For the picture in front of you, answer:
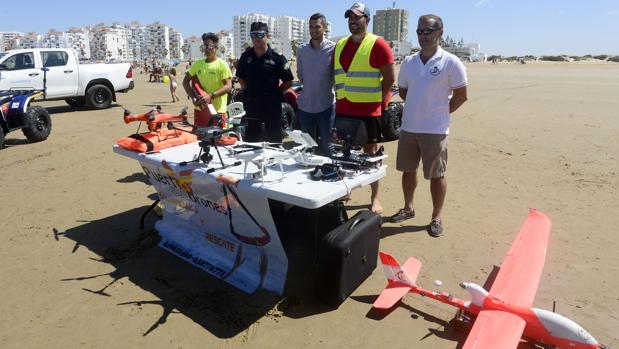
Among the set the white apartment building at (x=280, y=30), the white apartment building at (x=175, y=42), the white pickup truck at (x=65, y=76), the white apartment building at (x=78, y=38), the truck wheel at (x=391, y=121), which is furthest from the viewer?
the white apartment building at (x=175, y=42)

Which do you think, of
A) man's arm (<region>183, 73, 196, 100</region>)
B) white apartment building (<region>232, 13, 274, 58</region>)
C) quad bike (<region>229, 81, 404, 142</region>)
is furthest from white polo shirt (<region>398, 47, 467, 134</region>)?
white apartment building (<region>232, 13, 274, 58</region>)

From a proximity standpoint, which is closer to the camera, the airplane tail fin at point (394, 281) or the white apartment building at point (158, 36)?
the airplane tail fin at point (394, 281)

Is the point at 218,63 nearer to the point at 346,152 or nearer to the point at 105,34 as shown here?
the point at 346,152

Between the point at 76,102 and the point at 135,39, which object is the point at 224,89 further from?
the point at 135,39

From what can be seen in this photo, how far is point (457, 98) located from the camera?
3691 mm

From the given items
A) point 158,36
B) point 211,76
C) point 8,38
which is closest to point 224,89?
point 211,76

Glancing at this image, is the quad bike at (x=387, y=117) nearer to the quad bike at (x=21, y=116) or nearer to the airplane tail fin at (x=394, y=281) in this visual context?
the quad bike at (x=21, y=116)

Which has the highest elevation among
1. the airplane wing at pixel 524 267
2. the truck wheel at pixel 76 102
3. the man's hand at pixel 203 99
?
the man's hand at pixel 203 99

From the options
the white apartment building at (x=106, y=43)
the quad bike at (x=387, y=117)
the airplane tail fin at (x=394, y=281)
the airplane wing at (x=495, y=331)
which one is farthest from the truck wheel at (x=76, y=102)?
the white apartment building at (x=106, y=43)

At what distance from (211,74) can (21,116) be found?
5.45 m

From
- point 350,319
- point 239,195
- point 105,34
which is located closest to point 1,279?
point 239,195

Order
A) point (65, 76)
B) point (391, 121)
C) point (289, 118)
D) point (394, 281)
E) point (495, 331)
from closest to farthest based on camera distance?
point (495, 331) < point (394, 281) < point (391, 121) < point (289, 118) < point (65, 76)

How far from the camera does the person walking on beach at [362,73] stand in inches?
146

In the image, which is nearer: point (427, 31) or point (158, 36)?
point (427, 31)
